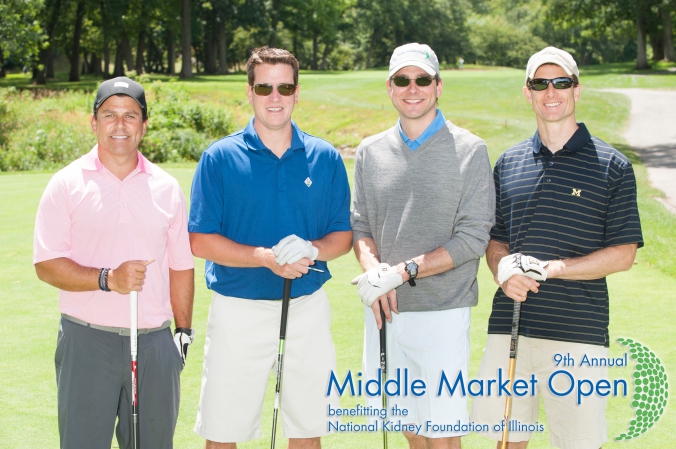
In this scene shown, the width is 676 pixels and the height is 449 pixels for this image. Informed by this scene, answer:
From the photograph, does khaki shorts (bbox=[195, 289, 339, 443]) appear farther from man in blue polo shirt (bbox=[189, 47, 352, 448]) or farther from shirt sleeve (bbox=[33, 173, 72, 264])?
shirt sleeve (bbox=[33, 173, 72, 264])

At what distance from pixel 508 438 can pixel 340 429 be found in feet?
3.09

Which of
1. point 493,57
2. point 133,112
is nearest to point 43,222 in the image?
point 133,112

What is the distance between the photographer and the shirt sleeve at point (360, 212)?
13.7ft

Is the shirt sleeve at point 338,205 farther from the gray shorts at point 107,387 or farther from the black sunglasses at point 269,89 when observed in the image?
the gray shorts at point 107,387

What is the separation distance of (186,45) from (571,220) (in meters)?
45.7

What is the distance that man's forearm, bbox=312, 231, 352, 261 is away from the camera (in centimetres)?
396

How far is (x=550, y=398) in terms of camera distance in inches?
156

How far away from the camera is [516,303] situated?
3.85 meters

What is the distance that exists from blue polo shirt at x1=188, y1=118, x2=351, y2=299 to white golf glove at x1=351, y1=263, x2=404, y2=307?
36 centimetres

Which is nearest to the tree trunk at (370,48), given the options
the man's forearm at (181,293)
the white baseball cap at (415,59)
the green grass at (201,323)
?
the green grass at (201,323)

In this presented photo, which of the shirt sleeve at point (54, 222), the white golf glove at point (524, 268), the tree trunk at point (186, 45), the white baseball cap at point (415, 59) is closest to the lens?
the shirt sleeve at point (54, 222)

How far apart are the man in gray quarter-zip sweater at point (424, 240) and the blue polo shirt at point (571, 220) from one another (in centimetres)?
21

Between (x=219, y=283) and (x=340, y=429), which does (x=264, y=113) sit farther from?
(x=340, y=429)

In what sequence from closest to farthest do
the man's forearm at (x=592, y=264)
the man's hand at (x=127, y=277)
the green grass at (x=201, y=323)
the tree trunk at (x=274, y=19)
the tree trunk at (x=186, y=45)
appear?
1. the man's hand at (x=127, y=277)
2. the man's forearm at (x=592, y=264)
3. the green grass at (x=201, y=323)
4. the tree trunk at (x=186, y=45)
5. the tree trunk at (x=274, y=19)
